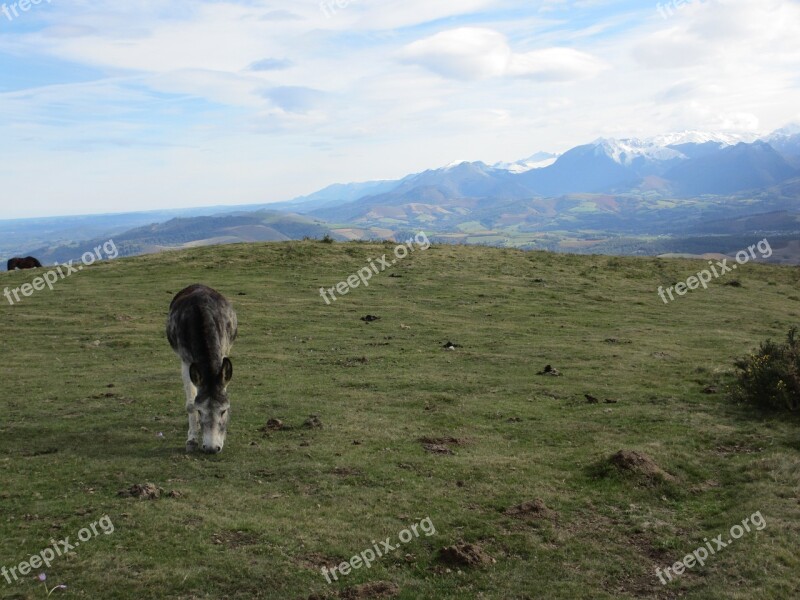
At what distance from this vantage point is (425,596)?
889 cm

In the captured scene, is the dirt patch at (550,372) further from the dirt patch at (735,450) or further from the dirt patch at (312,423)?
the dirt patch at (312,423)

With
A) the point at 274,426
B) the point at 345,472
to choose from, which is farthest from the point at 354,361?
the point at 345,472

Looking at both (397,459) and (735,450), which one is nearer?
(397,459)

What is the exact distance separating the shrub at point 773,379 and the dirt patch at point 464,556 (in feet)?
39.9

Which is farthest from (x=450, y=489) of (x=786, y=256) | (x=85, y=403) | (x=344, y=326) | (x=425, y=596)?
(x=786, y=256)

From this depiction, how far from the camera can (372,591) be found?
8.95 m

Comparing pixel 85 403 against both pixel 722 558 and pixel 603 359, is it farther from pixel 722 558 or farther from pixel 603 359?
pixel 603 359

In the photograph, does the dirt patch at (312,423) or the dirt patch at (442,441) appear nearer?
the dirt patch at (442,441)

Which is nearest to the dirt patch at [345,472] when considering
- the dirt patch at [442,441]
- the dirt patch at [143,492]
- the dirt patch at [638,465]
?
the dirt patch at [442,441]

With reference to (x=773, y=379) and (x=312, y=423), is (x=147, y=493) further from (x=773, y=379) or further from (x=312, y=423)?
(x=773, y=379)

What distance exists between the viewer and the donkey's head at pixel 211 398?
43.5 ft

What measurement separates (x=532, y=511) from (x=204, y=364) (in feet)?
24.8

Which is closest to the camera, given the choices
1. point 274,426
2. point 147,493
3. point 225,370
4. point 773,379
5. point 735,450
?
point 147,493

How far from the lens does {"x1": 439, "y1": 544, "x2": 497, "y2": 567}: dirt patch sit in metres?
9.70
